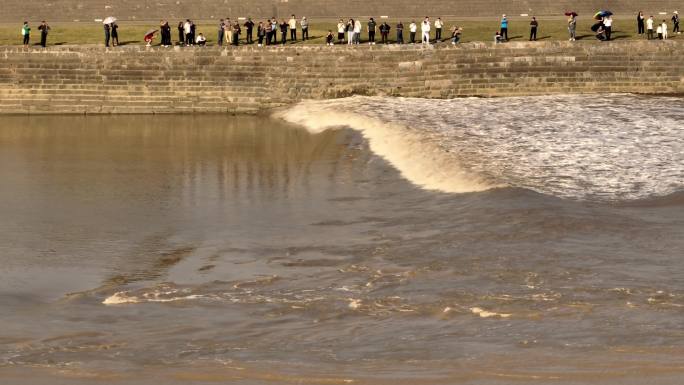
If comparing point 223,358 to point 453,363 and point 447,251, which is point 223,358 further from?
point 447,251

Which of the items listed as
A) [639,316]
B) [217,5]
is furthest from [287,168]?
[217,5]

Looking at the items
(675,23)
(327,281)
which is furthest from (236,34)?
(327,281)

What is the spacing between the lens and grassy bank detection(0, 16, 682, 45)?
3128cm

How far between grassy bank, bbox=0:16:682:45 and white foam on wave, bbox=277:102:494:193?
3747 millimetres

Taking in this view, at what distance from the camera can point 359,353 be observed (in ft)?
30.4

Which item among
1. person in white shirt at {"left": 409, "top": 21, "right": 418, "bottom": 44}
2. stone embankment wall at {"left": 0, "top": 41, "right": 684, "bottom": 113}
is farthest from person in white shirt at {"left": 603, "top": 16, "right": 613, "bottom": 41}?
person in white shirt at {"left": 409, "top": 21, "right": 418, "bottom": 44}

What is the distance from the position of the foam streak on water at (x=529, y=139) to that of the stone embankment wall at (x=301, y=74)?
0.90m

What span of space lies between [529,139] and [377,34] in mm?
10813

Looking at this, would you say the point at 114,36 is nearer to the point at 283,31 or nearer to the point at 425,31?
the point at 283,31

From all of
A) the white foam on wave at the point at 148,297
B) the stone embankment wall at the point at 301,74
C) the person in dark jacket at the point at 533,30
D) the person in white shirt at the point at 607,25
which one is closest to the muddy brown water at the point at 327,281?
the white foam on wave at the point at 148,297

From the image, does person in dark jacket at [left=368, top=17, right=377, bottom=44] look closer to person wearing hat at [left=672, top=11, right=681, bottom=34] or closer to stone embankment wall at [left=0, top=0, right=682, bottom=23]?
stone embankment wall at [left=0, top=0, right=682, bottom=23]

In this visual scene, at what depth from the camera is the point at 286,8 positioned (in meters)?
36.0

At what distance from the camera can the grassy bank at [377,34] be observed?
31.3 meters

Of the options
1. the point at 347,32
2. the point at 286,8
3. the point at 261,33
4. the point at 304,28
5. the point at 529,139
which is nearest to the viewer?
the point at 529,139
